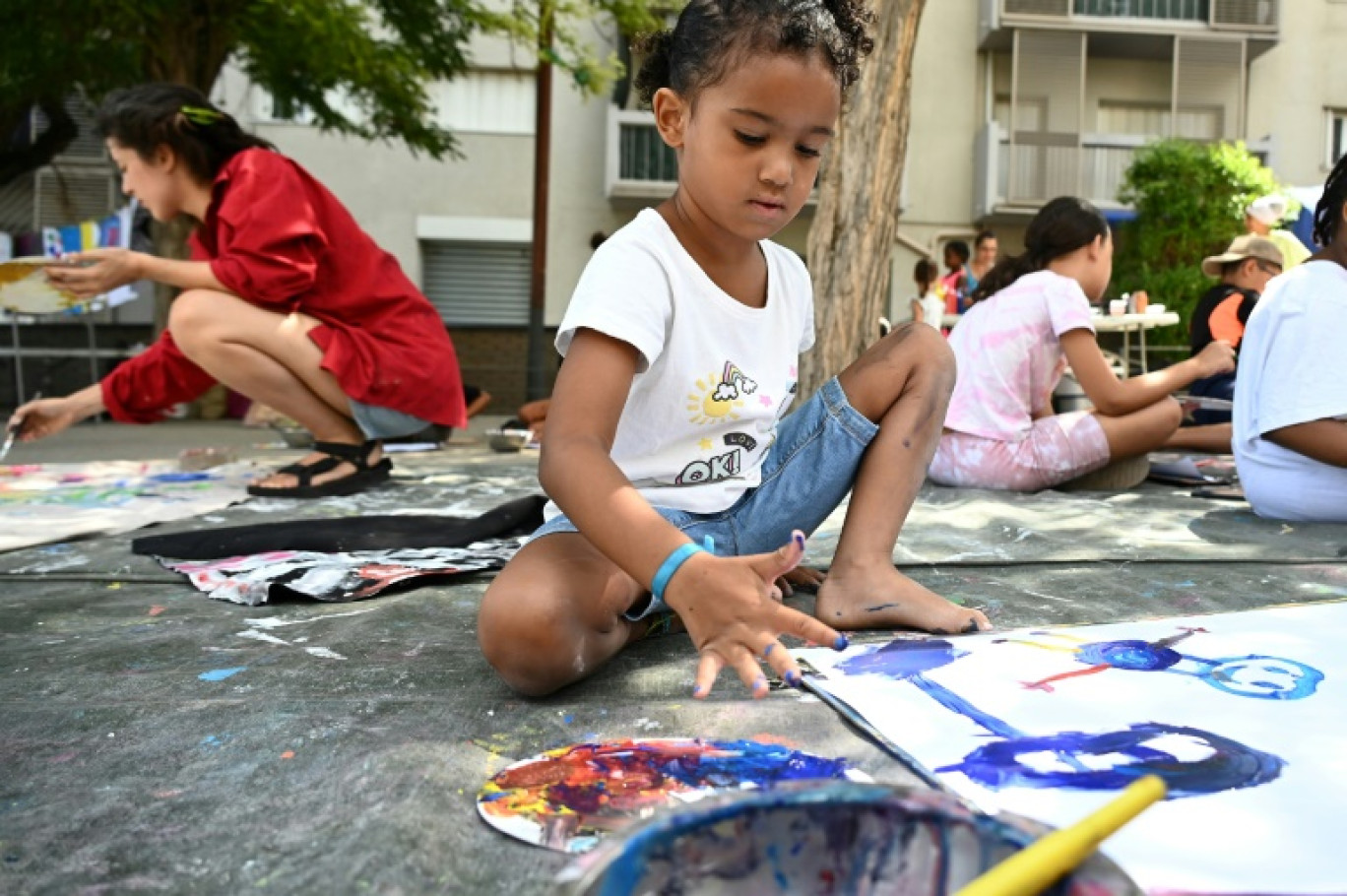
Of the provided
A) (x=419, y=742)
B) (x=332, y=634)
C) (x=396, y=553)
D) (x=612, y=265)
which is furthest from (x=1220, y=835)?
(x=396, y=553)

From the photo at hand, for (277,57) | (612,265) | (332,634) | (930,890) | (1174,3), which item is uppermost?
(1174,3)

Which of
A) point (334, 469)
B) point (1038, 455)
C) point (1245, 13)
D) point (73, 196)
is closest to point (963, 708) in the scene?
point (1038, 455)

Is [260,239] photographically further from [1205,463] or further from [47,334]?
[47,334]

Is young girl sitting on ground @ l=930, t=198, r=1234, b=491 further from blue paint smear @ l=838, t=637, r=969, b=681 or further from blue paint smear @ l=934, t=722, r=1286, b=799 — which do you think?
blue paint smear @ l=934, t=722, r=1286, b=799

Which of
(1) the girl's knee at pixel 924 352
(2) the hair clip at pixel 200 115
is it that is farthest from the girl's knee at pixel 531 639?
(2) the hair clip at pixel 200 115

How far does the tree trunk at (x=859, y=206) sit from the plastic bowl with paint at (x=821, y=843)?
13.8 feet

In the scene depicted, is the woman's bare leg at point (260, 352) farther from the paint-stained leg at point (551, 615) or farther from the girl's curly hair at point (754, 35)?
the paint-stained leg at point (551, 615)

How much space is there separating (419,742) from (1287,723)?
989mm

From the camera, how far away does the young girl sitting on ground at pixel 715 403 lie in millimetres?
1480

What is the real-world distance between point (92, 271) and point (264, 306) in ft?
1.65

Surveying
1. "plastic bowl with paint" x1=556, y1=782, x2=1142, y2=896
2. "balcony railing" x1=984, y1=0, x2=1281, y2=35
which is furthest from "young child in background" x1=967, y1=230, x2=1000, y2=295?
"plastic bowl with paint" x1=556, y1=782, x2=1142, y2=896

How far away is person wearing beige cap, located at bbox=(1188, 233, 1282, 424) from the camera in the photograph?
17.0ft

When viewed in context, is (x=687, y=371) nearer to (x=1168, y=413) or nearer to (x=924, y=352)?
(x=924, y=352)

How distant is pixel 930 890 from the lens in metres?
0.76
